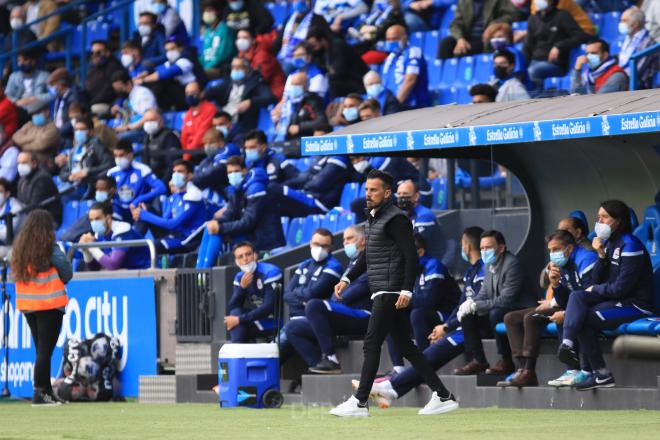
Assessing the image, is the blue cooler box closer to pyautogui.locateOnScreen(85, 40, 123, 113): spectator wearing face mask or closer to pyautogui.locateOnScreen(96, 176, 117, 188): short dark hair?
pyautogui.locateOnScreen(96, 176, 117, 188): short dark hair

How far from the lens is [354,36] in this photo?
21234 millimetres

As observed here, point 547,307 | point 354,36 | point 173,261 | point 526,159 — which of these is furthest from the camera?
point 354,36

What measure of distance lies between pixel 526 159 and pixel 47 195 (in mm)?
9248

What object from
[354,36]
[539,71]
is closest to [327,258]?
[539,71]

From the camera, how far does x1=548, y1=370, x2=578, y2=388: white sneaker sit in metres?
12.4

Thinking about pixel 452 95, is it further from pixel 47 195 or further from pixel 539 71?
pixel 47 195

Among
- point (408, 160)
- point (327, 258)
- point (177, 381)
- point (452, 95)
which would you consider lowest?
point (177, 381)

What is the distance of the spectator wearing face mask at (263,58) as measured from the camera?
21547 mm

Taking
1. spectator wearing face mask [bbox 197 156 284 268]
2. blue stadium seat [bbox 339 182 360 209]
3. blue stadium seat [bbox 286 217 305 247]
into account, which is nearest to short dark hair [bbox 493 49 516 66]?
blue stadium seat [bbox 339 182 360 209]

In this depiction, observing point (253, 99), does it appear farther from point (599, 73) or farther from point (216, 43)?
point (599, 73)

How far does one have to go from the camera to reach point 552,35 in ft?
60.1

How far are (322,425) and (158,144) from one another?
430 inches

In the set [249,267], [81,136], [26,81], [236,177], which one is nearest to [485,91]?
[249,267]

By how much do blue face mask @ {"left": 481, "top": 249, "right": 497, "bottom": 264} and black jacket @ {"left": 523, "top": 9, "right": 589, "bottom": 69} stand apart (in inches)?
201
